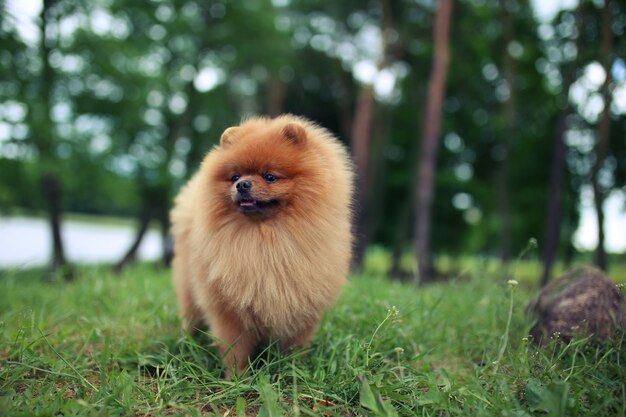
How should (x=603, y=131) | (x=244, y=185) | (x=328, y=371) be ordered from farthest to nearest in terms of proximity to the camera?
(x=603, y=131) → (x=328, y=371) → (x=244, y=185)

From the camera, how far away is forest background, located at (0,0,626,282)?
10.0 m

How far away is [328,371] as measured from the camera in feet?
10.2

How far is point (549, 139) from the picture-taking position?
16.8m

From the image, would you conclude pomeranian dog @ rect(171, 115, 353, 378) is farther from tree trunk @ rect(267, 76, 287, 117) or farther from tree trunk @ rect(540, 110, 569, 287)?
tree trunk @ rect(267, 76, 287, 117)

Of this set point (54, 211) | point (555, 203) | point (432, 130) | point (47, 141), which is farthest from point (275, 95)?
point (555, 203)

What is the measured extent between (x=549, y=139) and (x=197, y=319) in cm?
1696

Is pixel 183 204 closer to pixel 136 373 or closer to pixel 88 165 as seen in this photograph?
pixel 136 373

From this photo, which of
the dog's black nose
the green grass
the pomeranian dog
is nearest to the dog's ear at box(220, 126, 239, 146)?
the pomeranian dog

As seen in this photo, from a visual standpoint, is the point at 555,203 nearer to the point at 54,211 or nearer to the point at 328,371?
the point at 328,371

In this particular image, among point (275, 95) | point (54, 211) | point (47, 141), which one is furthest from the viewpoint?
point (275, 95)

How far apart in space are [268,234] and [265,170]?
46 cm

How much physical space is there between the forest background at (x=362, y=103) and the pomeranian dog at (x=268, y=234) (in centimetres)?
254

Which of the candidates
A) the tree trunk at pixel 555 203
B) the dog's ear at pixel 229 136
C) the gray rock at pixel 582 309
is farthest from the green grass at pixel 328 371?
the tree trunk at pixel 555 203

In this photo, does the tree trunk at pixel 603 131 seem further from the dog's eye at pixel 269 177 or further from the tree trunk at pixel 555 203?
the dog's eye at pixel 269 177
